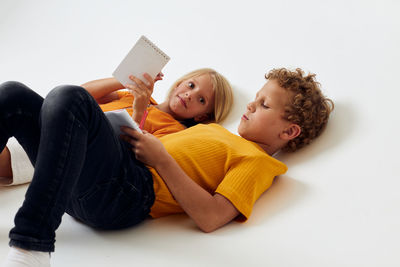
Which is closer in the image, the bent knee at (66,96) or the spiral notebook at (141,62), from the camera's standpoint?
the bent knee at (66,96)

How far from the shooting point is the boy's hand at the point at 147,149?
1.06 m

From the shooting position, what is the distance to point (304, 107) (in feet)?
4.28

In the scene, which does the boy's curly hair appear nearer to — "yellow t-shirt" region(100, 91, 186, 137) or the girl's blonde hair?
the girl's blonde hair

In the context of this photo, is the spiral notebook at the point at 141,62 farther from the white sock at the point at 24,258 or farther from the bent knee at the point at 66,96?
the white sock at the point at 24,258

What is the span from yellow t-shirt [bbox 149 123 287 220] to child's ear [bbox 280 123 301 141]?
0.42 ft

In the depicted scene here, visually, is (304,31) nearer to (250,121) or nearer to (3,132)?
(250,121)

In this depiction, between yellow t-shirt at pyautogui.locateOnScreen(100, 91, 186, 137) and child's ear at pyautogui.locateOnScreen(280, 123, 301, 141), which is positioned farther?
yellow t-shirt at pyautogui.locateOnScreen(100, 91, 186, 137)

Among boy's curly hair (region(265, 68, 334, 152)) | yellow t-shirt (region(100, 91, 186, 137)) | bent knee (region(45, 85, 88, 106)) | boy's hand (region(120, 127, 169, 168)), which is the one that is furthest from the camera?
Answer: yellow t-shirt (region(100, 91, 186, 137))

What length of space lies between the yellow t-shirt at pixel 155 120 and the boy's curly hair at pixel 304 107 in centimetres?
46

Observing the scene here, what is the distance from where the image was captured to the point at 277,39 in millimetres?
1749

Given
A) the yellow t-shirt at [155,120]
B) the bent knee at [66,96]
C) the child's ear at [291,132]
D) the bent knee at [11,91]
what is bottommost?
the yellow t-shirt at [155,120]

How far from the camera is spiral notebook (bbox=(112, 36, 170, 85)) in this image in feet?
4.45

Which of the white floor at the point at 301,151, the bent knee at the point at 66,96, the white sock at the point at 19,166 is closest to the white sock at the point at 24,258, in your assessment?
the white floor at the point at 301,151

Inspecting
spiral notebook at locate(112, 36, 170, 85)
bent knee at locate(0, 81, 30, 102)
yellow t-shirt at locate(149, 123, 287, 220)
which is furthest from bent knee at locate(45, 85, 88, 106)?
spiral notebook at locate(112, 36, 170, 85)
